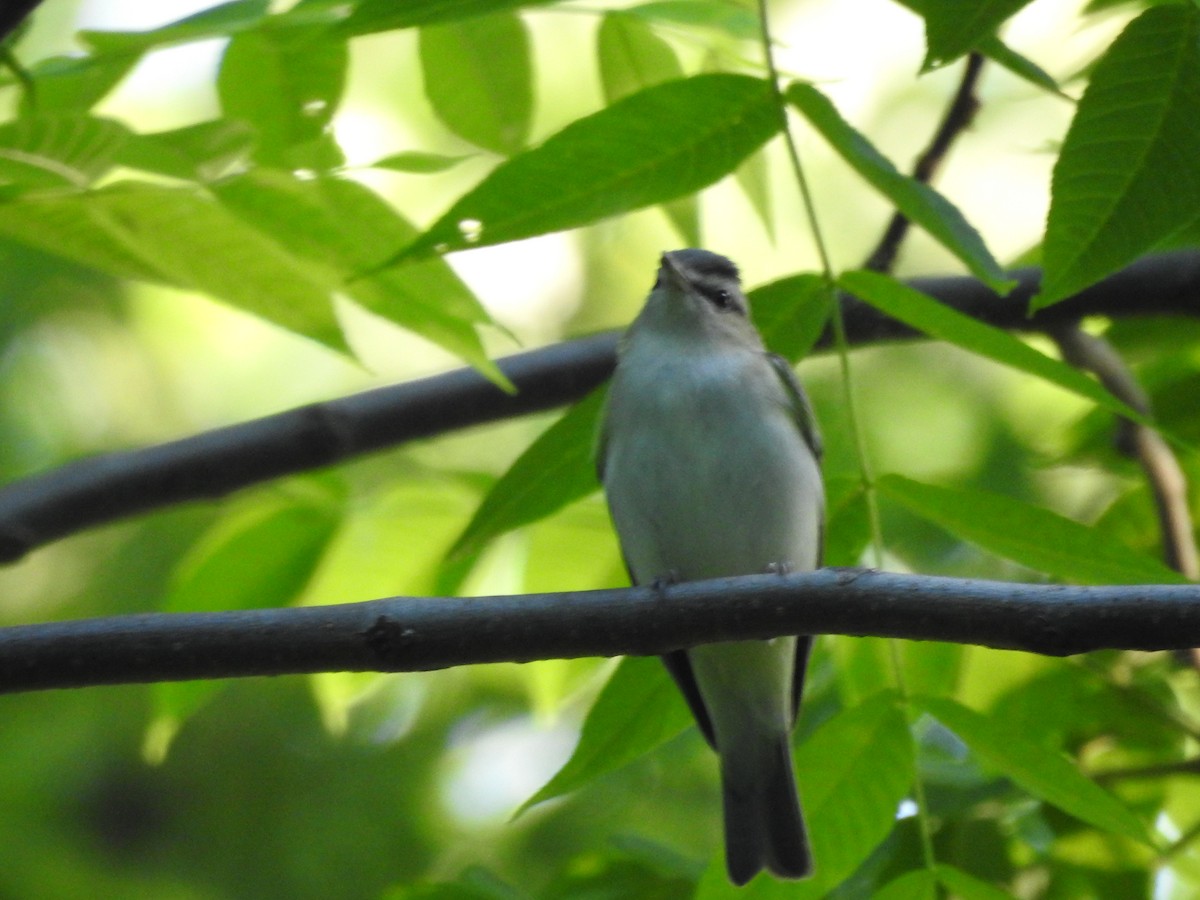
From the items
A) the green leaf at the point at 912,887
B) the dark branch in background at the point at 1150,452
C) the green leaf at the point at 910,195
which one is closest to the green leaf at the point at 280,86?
the green leaf at the point at 910,195

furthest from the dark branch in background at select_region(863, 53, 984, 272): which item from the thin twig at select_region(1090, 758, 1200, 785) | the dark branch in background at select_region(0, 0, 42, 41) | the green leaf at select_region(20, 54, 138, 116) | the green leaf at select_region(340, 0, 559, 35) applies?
the dark branch in background at select_region(0, 0, 42, 41)

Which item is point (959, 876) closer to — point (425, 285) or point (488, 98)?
point (425, 285)

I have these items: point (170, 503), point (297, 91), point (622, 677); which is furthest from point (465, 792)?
point (297, 91)

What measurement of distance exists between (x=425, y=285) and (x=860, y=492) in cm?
117

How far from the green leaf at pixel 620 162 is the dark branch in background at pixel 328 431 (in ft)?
4.35

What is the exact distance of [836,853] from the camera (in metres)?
2.93

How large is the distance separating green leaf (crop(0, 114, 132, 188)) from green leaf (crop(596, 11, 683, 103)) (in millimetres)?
1395

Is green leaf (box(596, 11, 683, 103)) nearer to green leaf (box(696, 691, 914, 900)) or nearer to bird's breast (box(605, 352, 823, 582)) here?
bird's breast (box(605, 352, 823, 582))

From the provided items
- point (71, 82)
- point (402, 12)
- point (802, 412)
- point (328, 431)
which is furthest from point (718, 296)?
point (402, 12)

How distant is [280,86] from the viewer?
3402 mm

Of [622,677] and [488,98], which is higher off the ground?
[488,98]

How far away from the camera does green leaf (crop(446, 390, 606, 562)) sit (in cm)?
302

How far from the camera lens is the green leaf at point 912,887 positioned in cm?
296

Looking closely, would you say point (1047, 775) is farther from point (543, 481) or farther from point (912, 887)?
point (543, 481)
